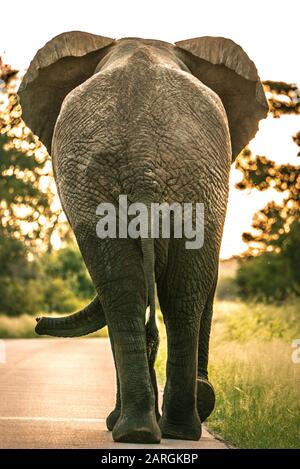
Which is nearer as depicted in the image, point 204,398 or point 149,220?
point 149,220

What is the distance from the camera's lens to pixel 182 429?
9750 mm

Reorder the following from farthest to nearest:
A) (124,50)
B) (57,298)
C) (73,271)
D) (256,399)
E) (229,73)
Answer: (73,271), (57,298), (256,399), (229,73), (124,50)

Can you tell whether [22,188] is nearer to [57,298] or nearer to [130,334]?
[57,298]

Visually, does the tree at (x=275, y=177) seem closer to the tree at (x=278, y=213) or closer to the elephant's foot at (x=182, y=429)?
the tree at (x=278, y=213)

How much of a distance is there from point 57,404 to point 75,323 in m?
2.65

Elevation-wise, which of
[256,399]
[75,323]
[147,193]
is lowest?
[256,399]

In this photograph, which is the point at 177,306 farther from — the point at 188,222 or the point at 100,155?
the point at 100,155

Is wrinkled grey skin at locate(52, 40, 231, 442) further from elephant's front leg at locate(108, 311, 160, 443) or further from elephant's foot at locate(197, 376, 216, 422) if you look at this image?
elephant's foot at locate(197, 376, 216, 422)

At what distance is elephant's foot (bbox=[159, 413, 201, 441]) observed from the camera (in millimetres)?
9750

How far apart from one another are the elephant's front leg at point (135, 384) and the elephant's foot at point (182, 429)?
55cm

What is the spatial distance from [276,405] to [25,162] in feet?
124

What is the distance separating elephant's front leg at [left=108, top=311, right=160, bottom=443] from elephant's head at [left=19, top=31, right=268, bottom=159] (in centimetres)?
220

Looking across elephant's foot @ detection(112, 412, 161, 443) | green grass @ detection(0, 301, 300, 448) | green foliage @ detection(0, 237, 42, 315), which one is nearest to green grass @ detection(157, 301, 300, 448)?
green grass @ detection(0, 301, 300, 448)
